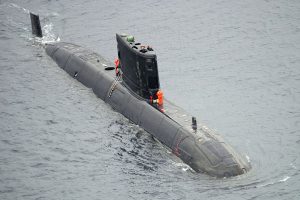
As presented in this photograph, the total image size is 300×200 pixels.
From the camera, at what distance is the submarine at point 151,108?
101 feet

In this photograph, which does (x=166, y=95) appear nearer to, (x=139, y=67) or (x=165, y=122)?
(x=139, y=67)

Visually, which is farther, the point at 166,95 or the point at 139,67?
the point at 166,95

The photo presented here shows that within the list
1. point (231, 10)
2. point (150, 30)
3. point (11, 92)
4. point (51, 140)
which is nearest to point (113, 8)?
point (150, 30)

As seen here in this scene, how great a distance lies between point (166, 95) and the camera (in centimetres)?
4291

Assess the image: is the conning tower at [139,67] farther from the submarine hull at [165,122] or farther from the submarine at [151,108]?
the submarine hull at [165,122]

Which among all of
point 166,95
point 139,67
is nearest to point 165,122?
point 139,67

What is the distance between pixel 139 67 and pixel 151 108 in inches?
114

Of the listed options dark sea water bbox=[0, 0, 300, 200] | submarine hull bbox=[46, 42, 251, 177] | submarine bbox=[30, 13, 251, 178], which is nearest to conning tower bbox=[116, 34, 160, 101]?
submarine bbox=[30, 13, 251, 178]

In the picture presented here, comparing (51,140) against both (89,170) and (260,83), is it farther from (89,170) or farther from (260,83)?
(260,83)

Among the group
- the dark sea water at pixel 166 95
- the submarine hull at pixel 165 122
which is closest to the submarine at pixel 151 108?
the submarine hull at pixel 165 122

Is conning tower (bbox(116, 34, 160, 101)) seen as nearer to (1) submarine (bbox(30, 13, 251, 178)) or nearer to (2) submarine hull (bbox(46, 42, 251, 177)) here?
(1) submarine (bbox(30, 13, 251, 178))

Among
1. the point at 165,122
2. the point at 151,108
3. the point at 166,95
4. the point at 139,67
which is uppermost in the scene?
the point at 139,67

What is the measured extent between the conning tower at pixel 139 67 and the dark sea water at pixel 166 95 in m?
2.71

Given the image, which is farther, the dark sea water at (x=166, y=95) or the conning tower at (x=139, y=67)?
the conning tower at (x=139, y=67)
